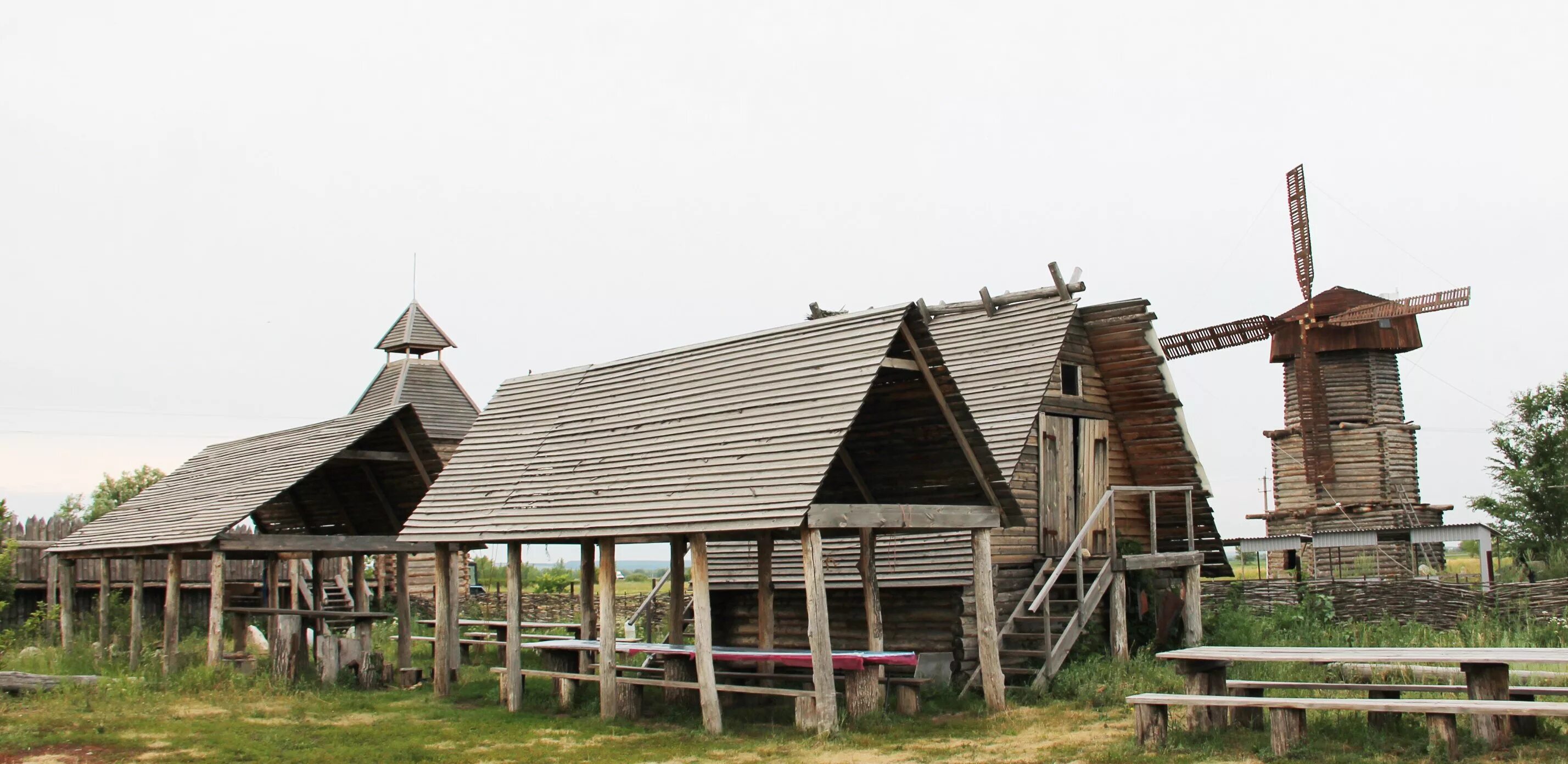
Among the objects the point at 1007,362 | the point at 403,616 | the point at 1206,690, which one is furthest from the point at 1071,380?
the point at 403,616

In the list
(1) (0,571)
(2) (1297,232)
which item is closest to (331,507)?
(1) (0,571)

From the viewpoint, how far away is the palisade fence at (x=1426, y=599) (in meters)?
22.1

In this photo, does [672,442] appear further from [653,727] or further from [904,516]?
[653,727]

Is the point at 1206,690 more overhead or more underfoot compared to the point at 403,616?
more underfoot

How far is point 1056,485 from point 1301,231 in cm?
2708

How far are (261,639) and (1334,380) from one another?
30360mm

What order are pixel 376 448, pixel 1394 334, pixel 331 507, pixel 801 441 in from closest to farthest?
pixel 801 441 < pixel 376 448 < pixel 331 507 < pixel 1394 334

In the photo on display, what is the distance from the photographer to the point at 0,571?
2805cm

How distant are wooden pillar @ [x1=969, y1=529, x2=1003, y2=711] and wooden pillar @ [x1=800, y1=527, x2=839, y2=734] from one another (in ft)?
7.57

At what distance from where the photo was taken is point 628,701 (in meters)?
15.5

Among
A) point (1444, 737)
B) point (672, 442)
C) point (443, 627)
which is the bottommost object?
point (1444, 737)

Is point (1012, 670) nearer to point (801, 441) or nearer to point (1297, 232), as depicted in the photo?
point (801, 441)

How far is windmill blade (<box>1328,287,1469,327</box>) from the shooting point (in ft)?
126

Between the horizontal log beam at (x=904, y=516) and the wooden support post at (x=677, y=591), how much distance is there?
363 cm
